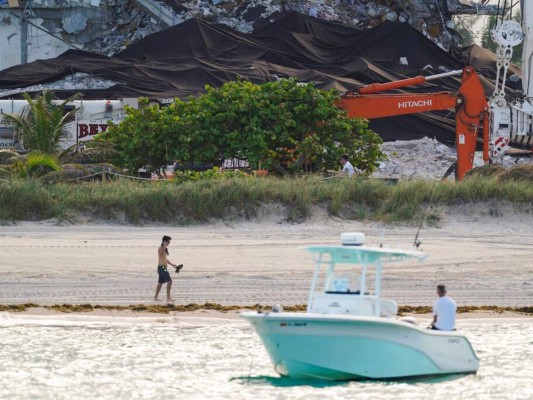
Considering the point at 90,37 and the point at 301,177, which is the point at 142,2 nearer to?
the point at 90,37

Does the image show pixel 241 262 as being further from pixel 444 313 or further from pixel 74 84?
pixel 74 84

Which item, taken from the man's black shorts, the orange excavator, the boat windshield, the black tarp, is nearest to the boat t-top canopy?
the boat windshield

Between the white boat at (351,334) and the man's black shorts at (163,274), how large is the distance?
484 centimetres

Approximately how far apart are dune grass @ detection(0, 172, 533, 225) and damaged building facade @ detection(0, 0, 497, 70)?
30274 mm

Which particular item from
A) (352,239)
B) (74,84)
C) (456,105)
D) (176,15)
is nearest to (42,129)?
(456,105)

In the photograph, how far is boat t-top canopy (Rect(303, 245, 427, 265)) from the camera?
16.0 meters

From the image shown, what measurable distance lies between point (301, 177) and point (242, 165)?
5.13m

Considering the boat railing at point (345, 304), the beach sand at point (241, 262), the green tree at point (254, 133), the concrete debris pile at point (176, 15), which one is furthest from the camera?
the concrete debris pile at point (176, 15)

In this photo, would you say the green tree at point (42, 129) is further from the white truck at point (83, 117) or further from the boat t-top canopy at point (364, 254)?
the boat t-top canopy at point (364, 254)

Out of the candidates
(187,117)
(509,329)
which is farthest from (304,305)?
(187,117)

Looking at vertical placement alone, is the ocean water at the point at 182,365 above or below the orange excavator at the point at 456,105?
below

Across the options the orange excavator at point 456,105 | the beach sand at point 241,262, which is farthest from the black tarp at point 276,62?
the beach sand at point 241,262

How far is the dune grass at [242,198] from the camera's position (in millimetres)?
27359

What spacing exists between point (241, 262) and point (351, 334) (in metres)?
8.40
